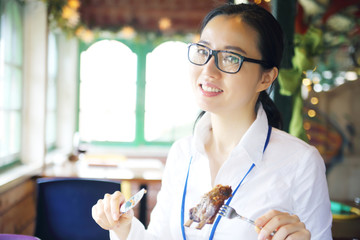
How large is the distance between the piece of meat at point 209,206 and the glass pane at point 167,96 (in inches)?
180

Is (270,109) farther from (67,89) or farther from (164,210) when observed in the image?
(67,89)

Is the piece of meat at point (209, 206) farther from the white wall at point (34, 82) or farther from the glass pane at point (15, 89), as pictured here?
the white wall at point (34, 82)

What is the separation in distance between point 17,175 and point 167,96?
2.89 m

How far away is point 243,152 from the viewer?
1.13 meters

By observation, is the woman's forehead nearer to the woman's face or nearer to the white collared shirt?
the woman's face

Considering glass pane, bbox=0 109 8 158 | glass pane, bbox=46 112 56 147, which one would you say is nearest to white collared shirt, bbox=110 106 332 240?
glass pane, bbox=0 109 8 158

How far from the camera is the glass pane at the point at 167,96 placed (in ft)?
18.5

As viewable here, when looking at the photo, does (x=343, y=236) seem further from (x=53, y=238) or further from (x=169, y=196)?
(x=53, y=238)

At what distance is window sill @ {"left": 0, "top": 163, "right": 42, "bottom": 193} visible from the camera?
2873 millimetres

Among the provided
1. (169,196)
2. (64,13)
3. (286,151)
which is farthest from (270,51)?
(64,13)

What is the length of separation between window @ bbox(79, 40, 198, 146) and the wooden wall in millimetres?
2119

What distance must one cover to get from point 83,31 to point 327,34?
305 centimetres

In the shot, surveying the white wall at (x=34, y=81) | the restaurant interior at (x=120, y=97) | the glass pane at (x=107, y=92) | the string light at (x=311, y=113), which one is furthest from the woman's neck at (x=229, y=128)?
the glass pane at (x=107, y=92)

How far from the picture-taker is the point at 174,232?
3.87 feet
